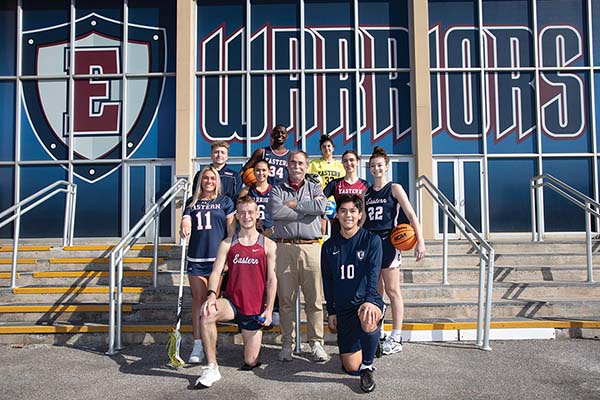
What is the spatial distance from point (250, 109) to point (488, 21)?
18.1 feet

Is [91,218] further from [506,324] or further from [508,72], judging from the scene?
[508,72]

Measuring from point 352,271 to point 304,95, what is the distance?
691 centimetres

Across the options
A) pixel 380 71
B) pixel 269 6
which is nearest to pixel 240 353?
pixel 380 71

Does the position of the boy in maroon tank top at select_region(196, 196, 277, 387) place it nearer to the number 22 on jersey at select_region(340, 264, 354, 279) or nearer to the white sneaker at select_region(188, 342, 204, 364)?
the white sneaker at select_region(188, 342, 204, 364)

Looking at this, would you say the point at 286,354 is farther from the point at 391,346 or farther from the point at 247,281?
the point at 391,346

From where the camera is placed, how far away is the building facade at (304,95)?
397 inches

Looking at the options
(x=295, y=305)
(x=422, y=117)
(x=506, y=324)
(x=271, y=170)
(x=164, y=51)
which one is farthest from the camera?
(x=164, y=51)

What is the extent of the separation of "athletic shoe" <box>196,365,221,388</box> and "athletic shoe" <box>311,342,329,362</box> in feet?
3.09

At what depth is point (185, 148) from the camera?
32.2ft

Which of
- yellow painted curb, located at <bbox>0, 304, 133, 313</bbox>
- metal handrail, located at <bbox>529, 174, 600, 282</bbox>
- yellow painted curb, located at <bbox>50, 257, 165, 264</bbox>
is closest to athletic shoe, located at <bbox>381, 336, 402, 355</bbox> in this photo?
yellow painted curb, located at <bbox>0, 304, 133, 313</bbox>

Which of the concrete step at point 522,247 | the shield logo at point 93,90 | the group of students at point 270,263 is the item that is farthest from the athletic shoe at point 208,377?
the shield logo at point 93,90

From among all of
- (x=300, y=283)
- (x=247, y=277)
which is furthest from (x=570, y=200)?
(x=247, y=277)

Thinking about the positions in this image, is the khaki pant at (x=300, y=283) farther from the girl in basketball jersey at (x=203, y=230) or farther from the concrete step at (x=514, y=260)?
the concrete step at (x=514, y=260)

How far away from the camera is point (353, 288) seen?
154 inches
